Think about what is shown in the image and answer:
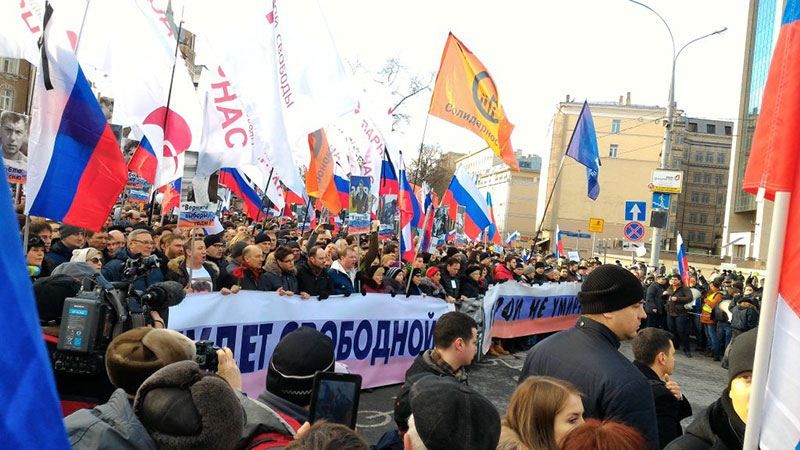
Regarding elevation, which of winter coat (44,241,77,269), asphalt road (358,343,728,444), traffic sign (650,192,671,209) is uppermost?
traffic sign (650,192,671,209)

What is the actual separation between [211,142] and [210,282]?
153 cm

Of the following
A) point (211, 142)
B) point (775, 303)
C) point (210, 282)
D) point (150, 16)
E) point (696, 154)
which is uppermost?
point (696, 154)

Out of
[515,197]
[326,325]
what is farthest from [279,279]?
[515,197]

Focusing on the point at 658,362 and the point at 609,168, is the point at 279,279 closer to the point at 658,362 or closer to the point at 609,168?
the point at 658,362

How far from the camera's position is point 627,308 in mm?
3387

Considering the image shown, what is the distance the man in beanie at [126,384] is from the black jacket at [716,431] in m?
1.99

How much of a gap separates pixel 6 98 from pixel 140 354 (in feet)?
162

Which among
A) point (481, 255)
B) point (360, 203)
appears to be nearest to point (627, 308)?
point (360, 203)

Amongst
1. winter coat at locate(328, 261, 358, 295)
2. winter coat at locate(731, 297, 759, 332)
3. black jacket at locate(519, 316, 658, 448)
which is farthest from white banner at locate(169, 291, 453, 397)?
winter coat at locate(731, 297, 759, 332)

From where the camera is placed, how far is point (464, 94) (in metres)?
9.90

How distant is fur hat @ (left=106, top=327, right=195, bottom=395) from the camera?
2729mm

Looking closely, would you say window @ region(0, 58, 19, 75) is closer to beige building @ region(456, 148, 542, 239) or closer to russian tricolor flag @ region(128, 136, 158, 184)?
russian tricolor flag @ region(128, 136, 158, 184)

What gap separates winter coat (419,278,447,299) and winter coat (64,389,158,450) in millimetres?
7661

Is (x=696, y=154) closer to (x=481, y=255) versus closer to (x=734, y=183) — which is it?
(x=734, y=183)
